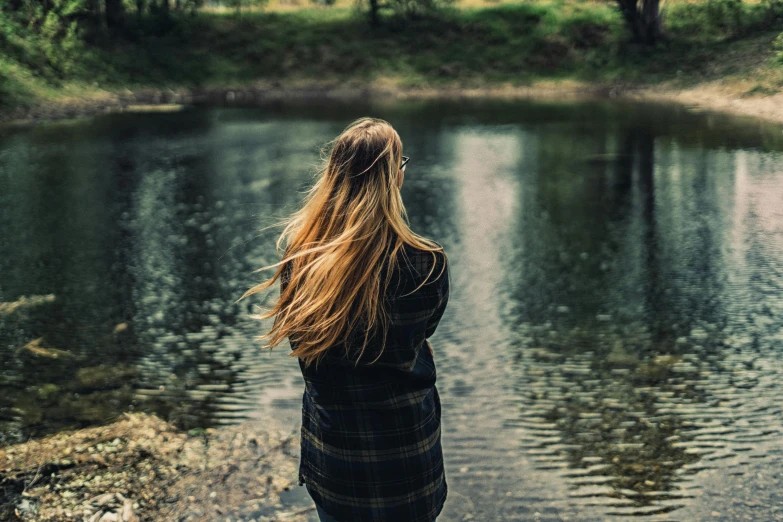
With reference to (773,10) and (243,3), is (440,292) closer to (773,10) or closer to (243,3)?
(773,10)

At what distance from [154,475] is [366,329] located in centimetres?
296

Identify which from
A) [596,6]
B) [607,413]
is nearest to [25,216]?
[607,413]

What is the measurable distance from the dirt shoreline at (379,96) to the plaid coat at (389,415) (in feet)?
72.1

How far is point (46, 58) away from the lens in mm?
29156

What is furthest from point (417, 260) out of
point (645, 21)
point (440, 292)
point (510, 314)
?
point (645, 21)

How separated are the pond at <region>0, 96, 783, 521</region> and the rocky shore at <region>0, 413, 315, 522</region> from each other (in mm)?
397

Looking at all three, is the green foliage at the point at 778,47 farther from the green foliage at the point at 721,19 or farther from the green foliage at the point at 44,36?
the green foliage at the point at 44,36

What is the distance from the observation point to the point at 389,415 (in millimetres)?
2383

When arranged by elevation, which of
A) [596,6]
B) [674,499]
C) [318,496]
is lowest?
[674,499]

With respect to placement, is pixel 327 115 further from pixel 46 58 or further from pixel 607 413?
pixel 607 413

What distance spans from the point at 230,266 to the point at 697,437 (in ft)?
20.2

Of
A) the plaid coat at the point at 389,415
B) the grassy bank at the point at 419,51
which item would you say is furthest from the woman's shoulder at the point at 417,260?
the grassy bank at the point at 419,51

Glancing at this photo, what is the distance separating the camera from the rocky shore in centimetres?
436

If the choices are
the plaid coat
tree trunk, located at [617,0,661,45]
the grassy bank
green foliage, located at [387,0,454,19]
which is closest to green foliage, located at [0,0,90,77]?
the grassy bank
